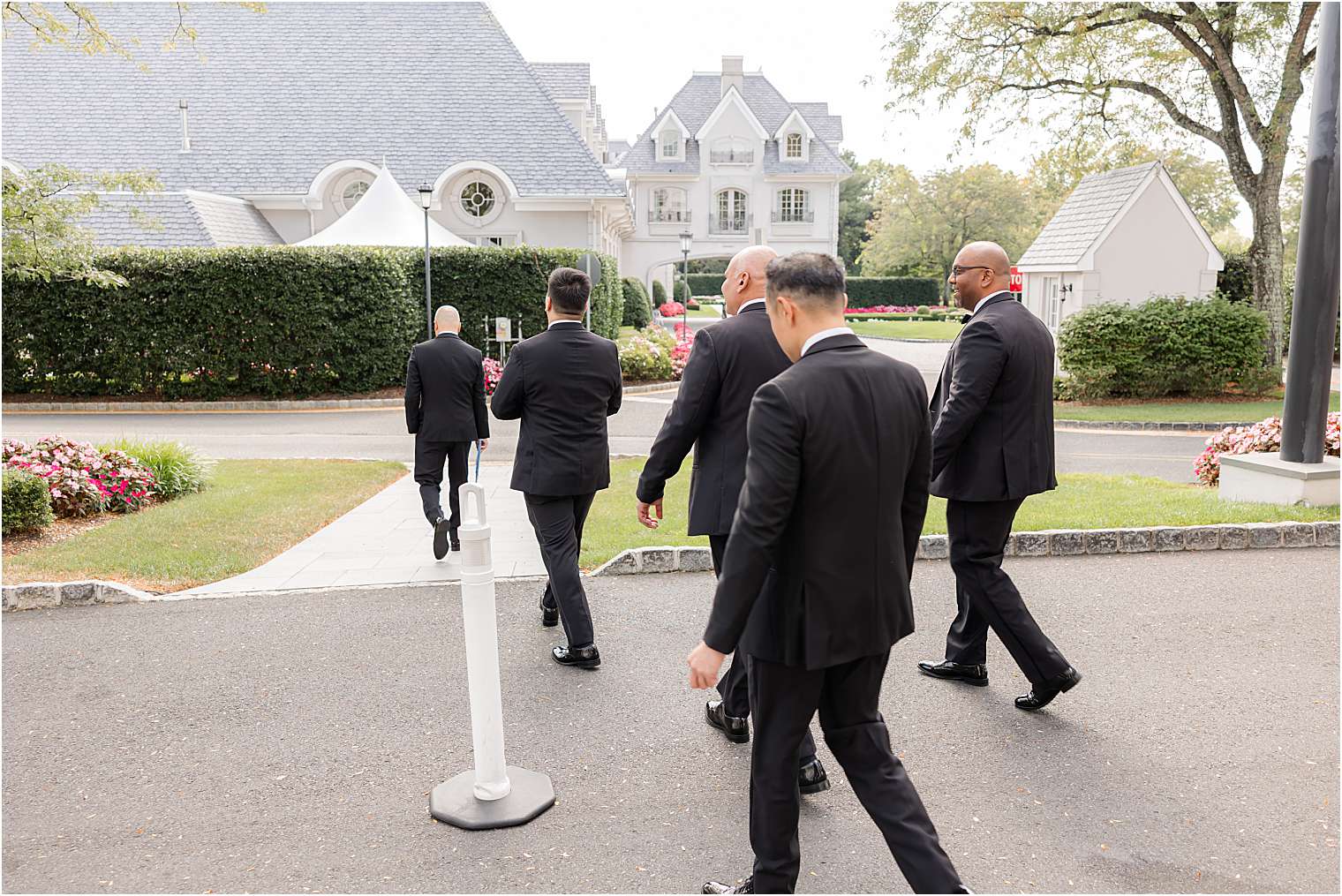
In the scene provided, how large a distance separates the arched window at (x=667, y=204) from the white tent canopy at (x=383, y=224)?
2643cm

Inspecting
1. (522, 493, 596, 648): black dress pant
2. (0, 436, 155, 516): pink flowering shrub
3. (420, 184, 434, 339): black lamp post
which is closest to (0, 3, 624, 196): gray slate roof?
(420, 184, 434, 339): black lamp post

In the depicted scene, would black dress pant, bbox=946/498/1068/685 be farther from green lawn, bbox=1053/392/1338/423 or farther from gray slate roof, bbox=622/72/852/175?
gray slate roof, bbox=622/72/852/175

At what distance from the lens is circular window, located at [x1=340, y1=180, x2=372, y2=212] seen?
28.1 m

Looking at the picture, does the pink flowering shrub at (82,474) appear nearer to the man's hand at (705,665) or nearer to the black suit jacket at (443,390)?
the black suit jacket at (443,390)

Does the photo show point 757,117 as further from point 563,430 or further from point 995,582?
point 995,582

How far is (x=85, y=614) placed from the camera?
6496 mm

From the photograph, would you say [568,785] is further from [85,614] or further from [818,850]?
[85,614]

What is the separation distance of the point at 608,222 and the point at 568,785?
28.8m

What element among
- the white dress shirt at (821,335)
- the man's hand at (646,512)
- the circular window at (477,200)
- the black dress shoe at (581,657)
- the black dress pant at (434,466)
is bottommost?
the black dress shoe at (581,657)

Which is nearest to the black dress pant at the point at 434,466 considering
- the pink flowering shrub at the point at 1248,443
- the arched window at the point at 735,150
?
the pink flowering shrub at the point at 1248,443

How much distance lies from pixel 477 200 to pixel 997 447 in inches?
986

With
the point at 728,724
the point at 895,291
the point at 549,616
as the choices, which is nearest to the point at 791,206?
the point at 895,291

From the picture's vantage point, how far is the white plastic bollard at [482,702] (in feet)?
12.9

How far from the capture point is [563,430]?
5.58m
